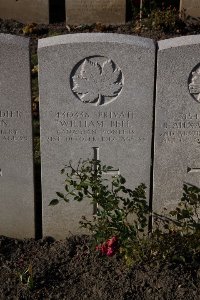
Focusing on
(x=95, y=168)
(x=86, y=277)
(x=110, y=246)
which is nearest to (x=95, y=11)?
(x=95, y=168)

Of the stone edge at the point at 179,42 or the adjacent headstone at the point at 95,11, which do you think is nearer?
the stone edge at the point at 179,42

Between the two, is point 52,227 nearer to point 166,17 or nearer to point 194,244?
point 194,244

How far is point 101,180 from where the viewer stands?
4.57m

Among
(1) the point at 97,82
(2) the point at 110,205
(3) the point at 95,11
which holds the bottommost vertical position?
(2) the point at 110,205

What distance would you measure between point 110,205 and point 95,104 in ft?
2.32

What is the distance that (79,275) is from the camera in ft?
14.7

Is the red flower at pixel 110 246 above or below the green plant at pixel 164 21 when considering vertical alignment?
below

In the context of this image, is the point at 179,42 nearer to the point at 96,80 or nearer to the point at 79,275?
the point at 96,80

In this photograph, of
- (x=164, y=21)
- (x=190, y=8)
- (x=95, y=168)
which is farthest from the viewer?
(x=190, y=8)

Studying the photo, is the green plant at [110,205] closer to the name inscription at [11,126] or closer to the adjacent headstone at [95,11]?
the name inscription at [11,126]

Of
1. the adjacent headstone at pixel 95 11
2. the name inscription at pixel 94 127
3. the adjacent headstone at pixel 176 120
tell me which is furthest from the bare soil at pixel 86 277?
the adjacent headstone at pixel 95 11

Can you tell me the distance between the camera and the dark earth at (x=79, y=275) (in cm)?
429

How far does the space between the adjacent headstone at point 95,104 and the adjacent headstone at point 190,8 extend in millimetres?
5013

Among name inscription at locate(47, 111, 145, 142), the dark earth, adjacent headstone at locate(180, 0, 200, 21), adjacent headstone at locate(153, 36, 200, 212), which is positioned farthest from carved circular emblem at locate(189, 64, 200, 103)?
adjacent headstone at locate(180, 0, 200, 21)
